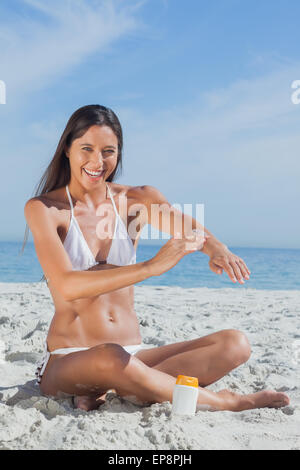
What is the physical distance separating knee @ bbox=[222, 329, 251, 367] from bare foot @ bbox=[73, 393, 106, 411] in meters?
0.67

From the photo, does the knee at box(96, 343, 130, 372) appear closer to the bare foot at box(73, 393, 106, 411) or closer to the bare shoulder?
the bare foot at box(73, 393, 106, 411)

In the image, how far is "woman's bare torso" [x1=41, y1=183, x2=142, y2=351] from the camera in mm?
2494

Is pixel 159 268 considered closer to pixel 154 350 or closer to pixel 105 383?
pixel 105 383

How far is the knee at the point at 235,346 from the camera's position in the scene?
8.53 feet

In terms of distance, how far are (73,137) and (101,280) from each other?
32.5 inches

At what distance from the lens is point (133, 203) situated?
2885mm

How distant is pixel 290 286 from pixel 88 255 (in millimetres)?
15585

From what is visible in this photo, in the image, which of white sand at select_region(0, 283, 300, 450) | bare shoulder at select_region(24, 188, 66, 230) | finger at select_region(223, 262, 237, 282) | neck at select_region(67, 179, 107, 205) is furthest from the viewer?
neck at select_region(67, 179, 107, 205)

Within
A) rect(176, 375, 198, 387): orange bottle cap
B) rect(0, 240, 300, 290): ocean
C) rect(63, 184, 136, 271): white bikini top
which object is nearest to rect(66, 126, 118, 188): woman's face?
rect(63, 184, 136, 271): white bikini top

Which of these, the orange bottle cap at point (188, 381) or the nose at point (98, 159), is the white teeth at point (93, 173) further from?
the orange bottle cap at point (188, 381)

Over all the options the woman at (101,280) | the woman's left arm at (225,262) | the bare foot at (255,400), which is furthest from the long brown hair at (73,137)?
the bare foot at (255,400)

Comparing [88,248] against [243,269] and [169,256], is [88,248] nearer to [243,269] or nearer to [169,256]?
[169,256]

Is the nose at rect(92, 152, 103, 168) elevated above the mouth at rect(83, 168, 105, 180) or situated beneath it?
elevated above
